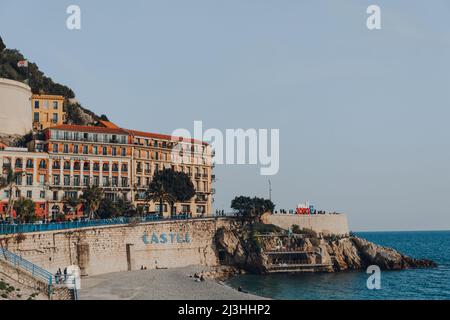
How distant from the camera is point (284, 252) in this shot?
99812 mm

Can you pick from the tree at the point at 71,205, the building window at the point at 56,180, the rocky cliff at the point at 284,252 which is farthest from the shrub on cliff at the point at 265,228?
the building window at the point at 56,180

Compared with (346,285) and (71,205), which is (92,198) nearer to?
(71,205)

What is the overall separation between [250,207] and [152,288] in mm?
44925

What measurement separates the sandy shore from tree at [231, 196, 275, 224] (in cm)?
2760

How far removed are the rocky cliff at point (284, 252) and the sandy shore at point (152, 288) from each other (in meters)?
19.6

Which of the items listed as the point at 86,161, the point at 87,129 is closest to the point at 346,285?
the point at 86,161

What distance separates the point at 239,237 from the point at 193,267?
12.8m

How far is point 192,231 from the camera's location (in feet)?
317

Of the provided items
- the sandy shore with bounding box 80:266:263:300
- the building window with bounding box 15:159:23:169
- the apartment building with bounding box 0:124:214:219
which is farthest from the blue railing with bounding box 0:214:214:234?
the building window with bounding box 15:159:23:169

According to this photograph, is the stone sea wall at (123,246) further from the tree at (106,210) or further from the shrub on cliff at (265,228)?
the tree at (106,210)

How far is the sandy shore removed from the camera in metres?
57.5

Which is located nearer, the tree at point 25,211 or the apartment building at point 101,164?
the tree at point 25,211

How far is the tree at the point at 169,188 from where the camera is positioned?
A: 9900 centimetres
